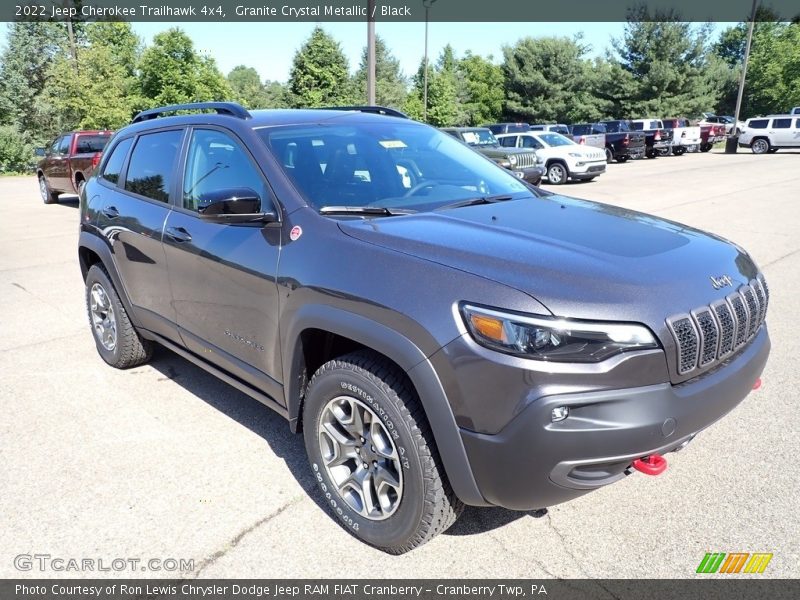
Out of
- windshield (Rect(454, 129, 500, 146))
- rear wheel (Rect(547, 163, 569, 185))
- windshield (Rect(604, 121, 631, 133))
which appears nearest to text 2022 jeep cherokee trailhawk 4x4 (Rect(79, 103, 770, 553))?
windshield (Rect(454, 129, 500, 146))

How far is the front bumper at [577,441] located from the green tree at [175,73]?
3253 cm

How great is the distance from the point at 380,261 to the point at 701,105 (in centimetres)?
5329

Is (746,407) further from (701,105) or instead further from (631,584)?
(701,105)

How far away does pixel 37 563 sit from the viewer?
263 cm

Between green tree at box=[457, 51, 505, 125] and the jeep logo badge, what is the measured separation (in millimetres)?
56061

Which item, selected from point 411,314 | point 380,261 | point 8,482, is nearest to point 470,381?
point 411,314

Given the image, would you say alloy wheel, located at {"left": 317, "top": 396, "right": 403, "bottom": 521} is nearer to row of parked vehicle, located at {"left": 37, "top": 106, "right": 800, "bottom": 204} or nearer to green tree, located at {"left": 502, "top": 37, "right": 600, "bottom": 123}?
row of parked vehicle, located at {"left": 37, "top": 106, "right": 800, "bottom": 204}

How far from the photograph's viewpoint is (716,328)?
2.39 m

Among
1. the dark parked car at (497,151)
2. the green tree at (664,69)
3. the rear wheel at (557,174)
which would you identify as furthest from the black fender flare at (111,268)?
the green tree at (664,69)

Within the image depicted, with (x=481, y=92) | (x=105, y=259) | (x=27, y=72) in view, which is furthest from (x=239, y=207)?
(x=481, y=92)

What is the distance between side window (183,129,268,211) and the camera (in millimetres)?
3197

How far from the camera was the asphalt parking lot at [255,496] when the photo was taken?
2.61m

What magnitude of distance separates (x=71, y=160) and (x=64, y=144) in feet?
3.38

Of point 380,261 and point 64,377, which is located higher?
point 380,261
